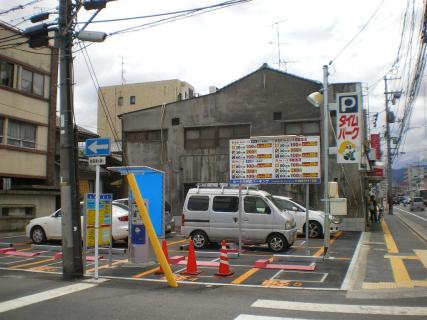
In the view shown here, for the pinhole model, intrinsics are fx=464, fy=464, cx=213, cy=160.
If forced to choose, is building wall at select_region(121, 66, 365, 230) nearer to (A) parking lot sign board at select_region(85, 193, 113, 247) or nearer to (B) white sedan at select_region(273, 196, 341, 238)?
(B) white sedan at select_region(273, 196, 341, 238)

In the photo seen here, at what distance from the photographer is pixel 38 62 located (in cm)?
2808

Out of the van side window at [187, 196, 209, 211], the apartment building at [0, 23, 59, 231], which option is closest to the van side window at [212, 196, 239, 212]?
the van side window at [187, 196, 209, 211]

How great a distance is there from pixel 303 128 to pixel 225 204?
10.5 m

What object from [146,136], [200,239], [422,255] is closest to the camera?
[422,255]

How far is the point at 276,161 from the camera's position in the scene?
13.9 meters

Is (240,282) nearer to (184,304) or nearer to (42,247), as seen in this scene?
(184,304)

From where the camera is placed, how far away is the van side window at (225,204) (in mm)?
15648

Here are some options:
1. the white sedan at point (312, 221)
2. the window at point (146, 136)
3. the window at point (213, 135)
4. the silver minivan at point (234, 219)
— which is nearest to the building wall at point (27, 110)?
the window at point (146, 136)

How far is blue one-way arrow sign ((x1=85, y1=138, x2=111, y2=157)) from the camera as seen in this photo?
10.9 m

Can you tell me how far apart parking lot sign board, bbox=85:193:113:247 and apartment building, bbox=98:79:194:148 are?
4928 cm

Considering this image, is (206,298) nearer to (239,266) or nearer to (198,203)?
(239,266)

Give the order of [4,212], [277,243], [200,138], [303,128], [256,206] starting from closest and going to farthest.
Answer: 1. [277,243]
2. [256,206]
3. [4,212]
4. [303,128]
5. [200,138]

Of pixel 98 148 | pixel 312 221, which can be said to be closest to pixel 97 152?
pixel 98 148

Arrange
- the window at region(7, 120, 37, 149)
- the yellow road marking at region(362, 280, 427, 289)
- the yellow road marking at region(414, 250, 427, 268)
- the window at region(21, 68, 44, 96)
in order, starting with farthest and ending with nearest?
the window at region(21, 68, 44, 96) < the window at region(7, 120, 37, 149) < the yellow road marking at region(414, 250, 427, 268) < the yellow road marking at region(362, 280, 427, 289)
